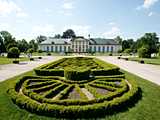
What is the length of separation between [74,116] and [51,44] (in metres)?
93.9

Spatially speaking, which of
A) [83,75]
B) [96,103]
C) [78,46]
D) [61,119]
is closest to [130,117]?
[96,103]

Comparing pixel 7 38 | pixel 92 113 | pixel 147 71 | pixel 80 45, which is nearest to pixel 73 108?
pixel 92 113

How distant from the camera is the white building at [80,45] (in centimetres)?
9788

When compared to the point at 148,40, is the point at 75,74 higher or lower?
lower

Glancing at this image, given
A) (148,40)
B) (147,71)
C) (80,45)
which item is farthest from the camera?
(80,45)

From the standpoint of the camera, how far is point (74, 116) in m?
7.32

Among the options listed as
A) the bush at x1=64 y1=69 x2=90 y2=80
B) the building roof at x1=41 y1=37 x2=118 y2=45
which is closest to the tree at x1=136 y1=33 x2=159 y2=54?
the building roof at x1=41 y1=37 x2=118 y2=45

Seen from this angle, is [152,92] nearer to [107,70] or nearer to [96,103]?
[96,103]

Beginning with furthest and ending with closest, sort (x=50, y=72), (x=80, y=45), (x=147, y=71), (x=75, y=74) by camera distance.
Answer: (x=80, y=45), (x=147, y=71), (x=50, y=72), (x=75, y=74)

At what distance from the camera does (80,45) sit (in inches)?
3861

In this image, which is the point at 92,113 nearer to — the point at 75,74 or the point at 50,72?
the point at 75,74

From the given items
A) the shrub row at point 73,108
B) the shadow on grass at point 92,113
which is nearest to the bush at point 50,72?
the shrub row at point 73,108

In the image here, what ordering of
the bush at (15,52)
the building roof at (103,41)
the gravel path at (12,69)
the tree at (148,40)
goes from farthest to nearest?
the building roof at (103,41), the tree at (148,40), the bush at (15,52), the gravel path at (12,69)

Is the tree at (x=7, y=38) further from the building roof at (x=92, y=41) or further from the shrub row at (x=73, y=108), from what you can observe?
the shrub row at (x=73, y=108)
